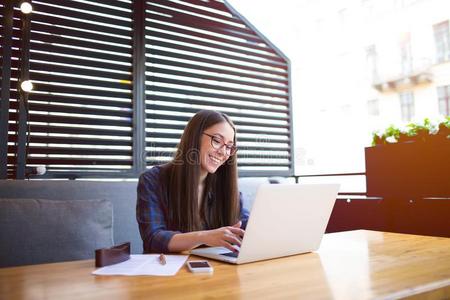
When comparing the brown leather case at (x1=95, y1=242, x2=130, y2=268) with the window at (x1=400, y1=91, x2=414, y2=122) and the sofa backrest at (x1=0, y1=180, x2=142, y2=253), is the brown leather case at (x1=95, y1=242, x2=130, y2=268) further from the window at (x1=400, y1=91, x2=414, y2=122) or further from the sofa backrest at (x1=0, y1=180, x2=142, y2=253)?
the window at (x1=400, y1=91, x2=414, y2=122)

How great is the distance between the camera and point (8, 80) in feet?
7.25

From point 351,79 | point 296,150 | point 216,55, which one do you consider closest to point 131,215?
point 216,55

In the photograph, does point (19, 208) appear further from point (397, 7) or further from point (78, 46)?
point (397, 7)

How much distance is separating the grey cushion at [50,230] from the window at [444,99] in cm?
300

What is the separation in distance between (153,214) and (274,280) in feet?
2.30

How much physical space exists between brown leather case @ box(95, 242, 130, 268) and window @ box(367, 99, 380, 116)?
399 cm

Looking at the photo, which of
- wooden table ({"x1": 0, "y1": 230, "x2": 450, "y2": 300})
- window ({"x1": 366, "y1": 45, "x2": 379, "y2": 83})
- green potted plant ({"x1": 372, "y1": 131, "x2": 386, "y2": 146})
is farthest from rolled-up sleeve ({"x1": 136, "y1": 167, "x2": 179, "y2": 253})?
window ({"x1": 366, "y1": 45, "x2": 379, "y2": 83})

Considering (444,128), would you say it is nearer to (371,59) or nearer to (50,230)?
(50,230)

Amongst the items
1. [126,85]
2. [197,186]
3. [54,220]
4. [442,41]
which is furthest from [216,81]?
[442,41]

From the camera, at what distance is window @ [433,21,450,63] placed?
3564 mm

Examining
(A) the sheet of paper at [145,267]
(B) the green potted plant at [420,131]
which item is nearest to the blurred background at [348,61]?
(B) the green potted plant at [420,131]

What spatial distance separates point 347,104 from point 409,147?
1.97 metres

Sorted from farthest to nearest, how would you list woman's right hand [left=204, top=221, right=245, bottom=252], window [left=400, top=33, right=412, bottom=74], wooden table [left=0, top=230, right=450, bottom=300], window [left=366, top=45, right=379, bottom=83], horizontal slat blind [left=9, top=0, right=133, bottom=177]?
window [left=366, top=45, right=379, bottom=83], window [left=400, top=33, right=412, bottom=74], horizontal slat blind [left=9, top=0, right=133, bottom=177], woman's right hand [left=204, top=221, right=245, bottom=252], wooden table [left=0, top=230, right=450, bottom=300]

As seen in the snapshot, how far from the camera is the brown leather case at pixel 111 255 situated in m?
0.99
